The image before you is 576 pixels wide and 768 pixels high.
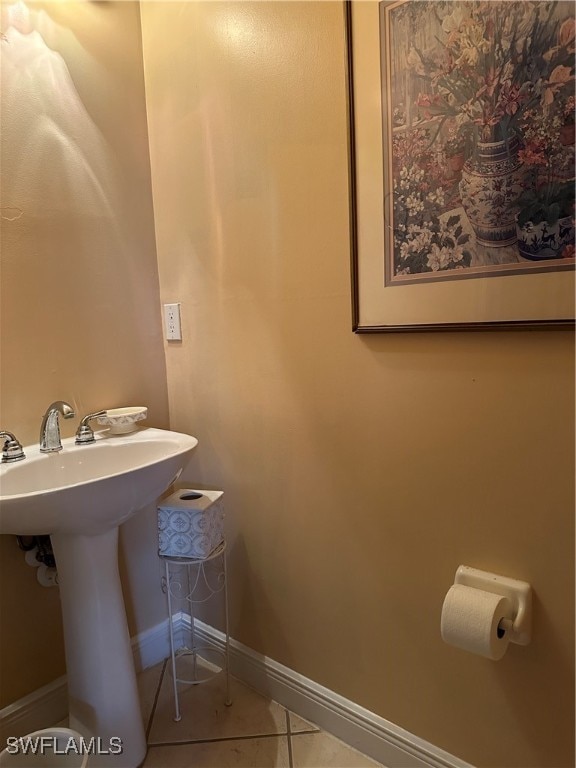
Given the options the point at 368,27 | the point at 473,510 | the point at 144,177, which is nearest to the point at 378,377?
the point at 473,510

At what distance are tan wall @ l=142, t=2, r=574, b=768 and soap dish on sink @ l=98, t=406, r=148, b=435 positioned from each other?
20 cm

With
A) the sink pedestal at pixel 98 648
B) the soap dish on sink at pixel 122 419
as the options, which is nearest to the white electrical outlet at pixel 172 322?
the soap dish on sink at pixel 122 419

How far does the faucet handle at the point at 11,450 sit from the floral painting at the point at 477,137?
946 mm

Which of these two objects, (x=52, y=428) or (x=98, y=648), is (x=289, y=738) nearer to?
(x=98, y=648)

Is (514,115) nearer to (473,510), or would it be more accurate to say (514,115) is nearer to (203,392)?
(473,510)

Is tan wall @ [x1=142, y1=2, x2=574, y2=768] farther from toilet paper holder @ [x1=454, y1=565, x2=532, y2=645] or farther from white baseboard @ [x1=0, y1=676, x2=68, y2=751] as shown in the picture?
white baseboard @ [x1=0, y1=676, x2=68, y2=751]

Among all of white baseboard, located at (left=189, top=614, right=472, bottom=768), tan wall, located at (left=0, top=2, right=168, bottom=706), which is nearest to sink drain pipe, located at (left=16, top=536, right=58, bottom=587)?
tan wall, located at (left=0, top=2, right=168, bottom=706)

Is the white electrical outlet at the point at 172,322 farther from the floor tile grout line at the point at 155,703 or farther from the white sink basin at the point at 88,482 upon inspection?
the floor tile grout line at the point at 155,703

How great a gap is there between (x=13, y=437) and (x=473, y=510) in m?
1.05

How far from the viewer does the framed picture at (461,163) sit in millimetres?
842

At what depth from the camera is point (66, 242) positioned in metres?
1.33

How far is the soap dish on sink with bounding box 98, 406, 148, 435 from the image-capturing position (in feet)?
4.41

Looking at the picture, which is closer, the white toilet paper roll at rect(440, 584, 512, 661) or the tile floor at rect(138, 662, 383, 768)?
the white toilet paper roll at rect(440, 584, 512, 661)

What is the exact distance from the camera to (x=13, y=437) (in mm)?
1139
